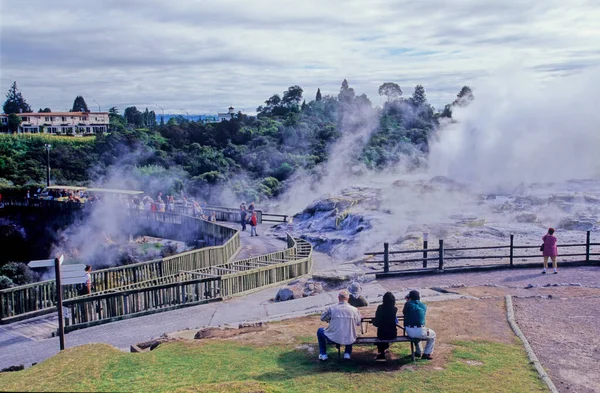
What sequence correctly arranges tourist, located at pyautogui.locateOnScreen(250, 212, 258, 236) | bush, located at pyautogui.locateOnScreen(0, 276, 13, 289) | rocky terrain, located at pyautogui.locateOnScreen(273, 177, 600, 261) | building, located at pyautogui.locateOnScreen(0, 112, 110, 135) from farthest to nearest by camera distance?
building, located at pyautogui.locateOnScreen(0, 112, 110, 135)
tourist, located at pyautogui.locateOnScreen(250, 212, 258, 236)
rocky terrain, located at pyautogui.locateOnScreen(273, 177, 600, 261)
bush, located at pyautogui.locateOnScreen(0, 276, 13, 289)

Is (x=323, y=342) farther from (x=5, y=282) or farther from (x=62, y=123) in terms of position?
(x=62, y=123)

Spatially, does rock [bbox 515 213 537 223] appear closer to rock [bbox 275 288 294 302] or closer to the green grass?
rock [bbox 275 288 294 302]

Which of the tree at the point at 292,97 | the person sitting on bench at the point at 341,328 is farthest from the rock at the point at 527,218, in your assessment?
the tree at the point at 292,97

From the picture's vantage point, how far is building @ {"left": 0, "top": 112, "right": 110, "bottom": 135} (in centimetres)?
10788

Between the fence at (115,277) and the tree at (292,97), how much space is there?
89882 mm

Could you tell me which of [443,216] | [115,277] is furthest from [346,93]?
[115,277]

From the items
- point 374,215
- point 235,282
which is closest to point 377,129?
point 374,215

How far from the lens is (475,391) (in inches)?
360

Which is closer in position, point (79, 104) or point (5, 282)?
point (5, 282)

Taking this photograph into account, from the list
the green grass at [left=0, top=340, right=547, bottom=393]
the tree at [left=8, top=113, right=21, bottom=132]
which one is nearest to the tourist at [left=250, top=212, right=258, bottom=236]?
the green grass at [left=0, top=340, right=547, bottom=393]

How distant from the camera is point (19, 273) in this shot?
→ 33656mm

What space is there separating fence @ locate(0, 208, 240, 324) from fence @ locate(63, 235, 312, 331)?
6.24ft

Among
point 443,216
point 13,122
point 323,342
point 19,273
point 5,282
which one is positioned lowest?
point 19,273

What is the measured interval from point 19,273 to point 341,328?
28883 mm
